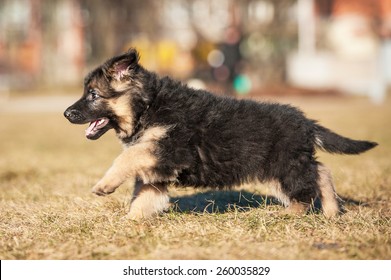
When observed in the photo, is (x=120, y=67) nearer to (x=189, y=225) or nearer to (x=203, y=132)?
(x=203, y=132)

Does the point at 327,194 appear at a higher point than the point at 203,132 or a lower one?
lower

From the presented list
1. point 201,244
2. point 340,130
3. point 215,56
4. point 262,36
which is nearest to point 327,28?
point 262,36

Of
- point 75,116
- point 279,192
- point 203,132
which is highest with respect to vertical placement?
point 75,116

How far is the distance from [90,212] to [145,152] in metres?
1.02

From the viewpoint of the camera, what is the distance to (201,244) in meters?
4.54

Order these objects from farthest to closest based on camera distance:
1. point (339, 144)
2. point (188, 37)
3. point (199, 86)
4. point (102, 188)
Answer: point (188, 37)
point (199, 86)
point (339, 144)
point (102, 188)

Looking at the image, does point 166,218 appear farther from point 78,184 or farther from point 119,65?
point 78,184

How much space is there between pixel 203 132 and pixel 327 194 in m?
1.29

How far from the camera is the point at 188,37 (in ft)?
129

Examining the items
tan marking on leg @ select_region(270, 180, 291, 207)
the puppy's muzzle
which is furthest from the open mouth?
tan marking on leg @ select_region(270, 180, 291, 207)

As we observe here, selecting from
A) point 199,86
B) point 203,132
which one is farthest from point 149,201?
point 199,86

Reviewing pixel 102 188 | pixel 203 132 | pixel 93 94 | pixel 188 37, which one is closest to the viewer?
pixel 102 188

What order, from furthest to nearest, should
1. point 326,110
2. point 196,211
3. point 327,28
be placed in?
point 327,28, point 326,110, point 196,211

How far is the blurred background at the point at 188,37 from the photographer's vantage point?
31672mm
